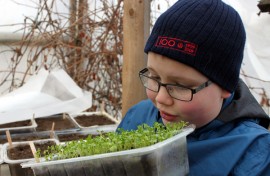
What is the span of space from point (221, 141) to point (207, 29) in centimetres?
28

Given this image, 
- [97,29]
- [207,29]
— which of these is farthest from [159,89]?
[97,29]

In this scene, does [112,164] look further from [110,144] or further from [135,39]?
[135,39]

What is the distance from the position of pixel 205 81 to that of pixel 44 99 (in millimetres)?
1735

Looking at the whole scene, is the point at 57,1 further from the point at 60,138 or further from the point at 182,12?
the point at 182,12

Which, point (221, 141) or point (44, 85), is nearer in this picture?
point (221, 141)

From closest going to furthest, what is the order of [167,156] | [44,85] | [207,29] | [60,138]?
1. [167,156]
2. [207,29]
3. [60,138]
4. [44,85]

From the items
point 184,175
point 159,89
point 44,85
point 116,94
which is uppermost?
point 159,89

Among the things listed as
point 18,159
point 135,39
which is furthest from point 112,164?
point 18,159

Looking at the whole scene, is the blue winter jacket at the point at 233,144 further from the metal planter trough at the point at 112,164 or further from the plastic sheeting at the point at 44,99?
the plastic sheeting at the point at 44,99

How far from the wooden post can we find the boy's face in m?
0.76

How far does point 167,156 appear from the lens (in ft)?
2.77

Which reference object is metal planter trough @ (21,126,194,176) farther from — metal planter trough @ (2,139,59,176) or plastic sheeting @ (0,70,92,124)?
plastic sheeting @ (0,70,92,124)

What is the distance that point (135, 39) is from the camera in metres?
1.80

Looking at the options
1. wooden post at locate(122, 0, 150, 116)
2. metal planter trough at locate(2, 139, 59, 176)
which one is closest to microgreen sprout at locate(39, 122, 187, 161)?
wooden post at locate(122, 0, 150, 116)
